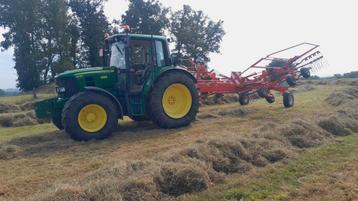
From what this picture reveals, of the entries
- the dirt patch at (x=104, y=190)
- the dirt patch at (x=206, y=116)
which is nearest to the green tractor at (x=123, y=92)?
the dirt patch at (x=206, y=116)

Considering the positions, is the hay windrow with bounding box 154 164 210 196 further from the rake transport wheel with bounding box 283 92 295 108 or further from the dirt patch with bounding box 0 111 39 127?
the dirt patch with bounding box 0 111 39 127

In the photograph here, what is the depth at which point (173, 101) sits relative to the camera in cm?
969

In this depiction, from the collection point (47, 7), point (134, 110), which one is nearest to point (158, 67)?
point (134, 110)

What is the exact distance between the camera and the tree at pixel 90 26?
3441 cm

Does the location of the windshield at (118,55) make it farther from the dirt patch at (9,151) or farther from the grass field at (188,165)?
the dirt patch at (9,151)

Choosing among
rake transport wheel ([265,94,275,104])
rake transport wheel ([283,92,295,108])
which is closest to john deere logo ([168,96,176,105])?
rake transport wheel ([283,92,295,108])

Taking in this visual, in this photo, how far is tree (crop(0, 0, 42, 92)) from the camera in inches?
1204

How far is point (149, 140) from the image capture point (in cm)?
805

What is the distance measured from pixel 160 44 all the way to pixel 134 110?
177 centimetres

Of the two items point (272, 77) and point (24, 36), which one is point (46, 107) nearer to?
point (272, 77)

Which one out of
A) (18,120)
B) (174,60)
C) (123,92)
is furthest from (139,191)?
(18,120)

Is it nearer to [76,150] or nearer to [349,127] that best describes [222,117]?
[349,127]

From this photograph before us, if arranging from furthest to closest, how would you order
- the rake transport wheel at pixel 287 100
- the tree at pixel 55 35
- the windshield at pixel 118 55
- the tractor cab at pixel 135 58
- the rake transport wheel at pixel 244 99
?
the tree at pixel 55 35, the rake transport wheel at pixel 244 99, the rake transport wheel at pixel 287 100, the windshield at pixel 118 55, the tractor cab at pixel 135 58

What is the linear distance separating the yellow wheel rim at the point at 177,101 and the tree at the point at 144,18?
83.7 feet
